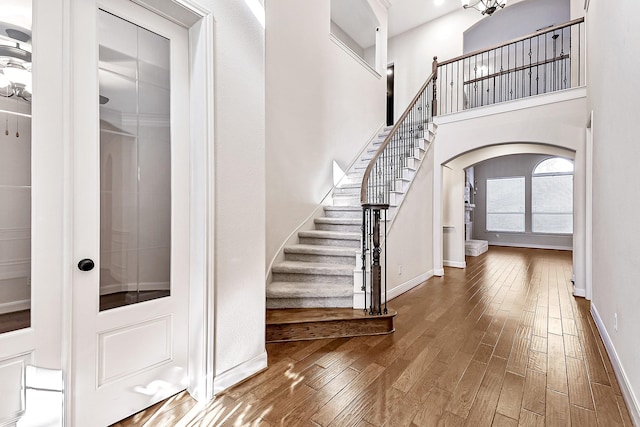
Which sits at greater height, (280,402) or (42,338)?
(42,338)

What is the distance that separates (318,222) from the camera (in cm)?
430

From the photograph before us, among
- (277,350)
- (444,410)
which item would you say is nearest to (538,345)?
(444,410)

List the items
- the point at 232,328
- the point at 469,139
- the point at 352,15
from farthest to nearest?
the point at 352,15 < the point at 469,139 < the point at 232,328

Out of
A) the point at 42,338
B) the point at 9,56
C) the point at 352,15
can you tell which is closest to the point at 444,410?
the point at 42,338

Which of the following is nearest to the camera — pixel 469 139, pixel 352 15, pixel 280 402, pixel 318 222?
pixel 280 402

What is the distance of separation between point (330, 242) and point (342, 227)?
1.06ft

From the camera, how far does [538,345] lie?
8.30 feet

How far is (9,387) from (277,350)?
5.23 feet

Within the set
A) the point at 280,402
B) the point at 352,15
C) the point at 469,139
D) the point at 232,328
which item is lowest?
the point at 280,402

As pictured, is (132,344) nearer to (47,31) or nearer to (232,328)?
(232,328)

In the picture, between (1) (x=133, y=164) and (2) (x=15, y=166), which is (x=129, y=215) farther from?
(2) (x=15, y=166)

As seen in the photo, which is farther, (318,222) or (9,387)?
(318,222)

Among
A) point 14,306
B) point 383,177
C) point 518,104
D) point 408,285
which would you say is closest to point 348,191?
point 383,177

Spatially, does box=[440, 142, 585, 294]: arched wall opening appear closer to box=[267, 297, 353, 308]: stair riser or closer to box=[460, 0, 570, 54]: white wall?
box=[267, 297, 353, 308]: stair riser
